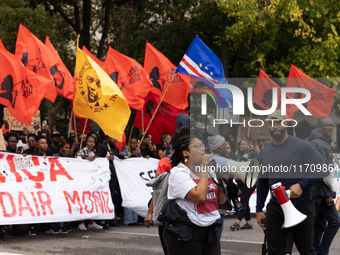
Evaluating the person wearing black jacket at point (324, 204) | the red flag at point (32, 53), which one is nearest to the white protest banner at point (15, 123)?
the red flag at point (32, 53)

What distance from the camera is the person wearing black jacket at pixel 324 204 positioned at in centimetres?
621

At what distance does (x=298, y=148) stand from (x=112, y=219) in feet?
19.2

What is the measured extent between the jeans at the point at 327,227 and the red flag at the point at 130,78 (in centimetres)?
583

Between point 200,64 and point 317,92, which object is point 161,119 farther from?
point 317,92

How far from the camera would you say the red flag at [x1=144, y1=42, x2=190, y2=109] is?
12102 millimetres

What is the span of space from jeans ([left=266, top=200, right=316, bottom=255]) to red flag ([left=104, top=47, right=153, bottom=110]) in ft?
22.4

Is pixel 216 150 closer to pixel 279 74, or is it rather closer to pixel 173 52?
pixel 279 74

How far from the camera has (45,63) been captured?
11.3m

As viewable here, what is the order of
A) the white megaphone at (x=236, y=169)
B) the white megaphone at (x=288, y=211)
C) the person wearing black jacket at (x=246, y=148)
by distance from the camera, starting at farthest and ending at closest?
the person wearing black jacket at (x=246, y=148) < the white megaphone at (x=288, y=211) < the white megaphone at (x=236, y=169)

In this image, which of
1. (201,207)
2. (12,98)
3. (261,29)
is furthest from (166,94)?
(201,207)

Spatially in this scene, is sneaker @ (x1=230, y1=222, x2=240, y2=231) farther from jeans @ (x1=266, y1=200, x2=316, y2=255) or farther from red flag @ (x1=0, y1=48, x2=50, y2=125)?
jeans @ (x1=266, y1=200, x2=316, y2=255)

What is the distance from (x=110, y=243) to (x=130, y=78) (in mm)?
4939

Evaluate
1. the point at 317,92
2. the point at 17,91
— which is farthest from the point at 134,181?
the point at 317,92

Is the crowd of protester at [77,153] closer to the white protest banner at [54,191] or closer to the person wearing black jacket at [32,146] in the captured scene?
the person wearing black jacket at [32,146]
